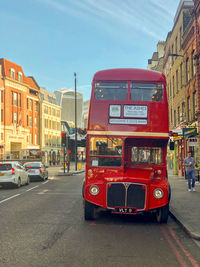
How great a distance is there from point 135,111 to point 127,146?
99cm

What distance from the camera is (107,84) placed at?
9.79m

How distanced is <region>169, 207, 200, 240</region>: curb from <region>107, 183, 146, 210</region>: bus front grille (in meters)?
1.02

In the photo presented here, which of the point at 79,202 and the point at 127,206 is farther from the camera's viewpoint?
the point at 79,202

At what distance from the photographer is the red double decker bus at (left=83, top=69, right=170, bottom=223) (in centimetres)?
861

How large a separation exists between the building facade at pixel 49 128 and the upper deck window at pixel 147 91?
222ft

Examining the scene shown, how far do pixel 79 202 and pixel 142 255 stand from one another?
7.36m

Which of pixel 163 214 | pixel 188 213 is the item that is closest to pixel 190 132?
pixel 188 213

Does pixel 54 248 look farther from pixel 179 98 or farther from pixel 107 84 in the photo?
pixel 179 98

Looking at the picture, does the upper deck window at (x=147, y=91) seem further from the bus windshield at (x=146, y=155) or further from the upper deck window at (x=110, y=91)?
the bus windshield at (x=146, y=155)

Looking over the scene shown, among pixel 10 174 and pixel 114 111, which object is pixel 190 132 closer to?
pixel 10 174

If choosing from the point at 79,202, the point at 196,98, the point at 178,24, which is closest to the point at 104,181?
the point at 79,202

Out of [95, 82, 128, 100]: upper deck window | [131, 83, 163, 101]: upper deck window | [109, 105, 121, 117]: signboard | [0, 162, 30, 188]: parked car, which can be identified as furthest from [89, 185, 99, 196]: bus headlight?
[0, 162, 30, 188]: parked car

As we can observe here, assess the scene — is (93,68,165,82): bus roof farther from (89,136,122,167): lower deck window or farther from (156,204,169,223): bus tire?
(156,204,169,223): bus tire

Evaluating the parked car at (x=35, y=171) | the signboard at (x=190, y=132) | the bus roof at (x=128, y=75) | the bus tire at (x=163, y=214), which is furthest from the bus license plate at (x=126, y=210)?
the parked car at (x=35, y=171)
